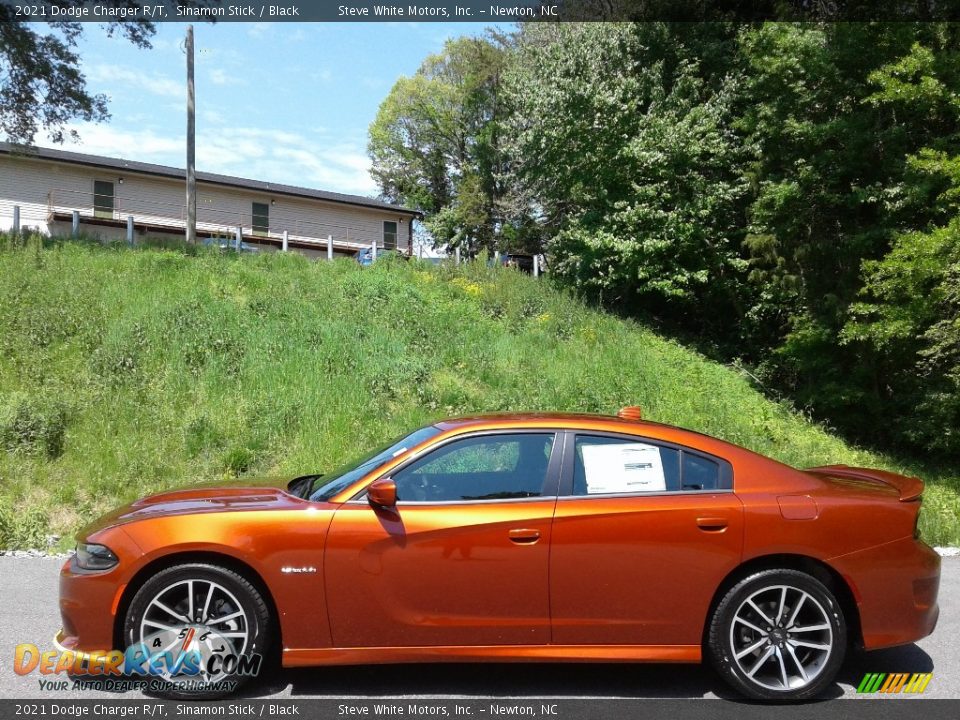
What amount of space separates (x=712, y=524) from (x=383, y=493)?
178 cm

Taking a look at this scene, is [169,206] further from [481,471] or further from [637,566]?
[637,566]

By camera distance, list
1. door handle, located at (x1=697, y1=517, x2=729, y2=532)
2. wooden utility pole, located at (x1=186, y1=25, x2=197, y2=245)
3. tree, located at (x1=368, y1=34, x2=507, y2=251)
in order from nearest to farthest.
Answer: door handle, located at (x1=697, y1=517, x2=729, y2=532), wooden utility pole, located at (x1=186, y1=25, x2=197, y2=245), tree, located at (x1=368, y1=34, x2=507, y2=251)

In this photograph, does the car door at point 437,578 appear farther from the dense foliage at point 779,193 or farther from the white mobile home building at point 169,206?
the white mobile home building at point 169,206

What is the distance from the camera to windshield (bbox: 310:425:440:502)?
4.33 m

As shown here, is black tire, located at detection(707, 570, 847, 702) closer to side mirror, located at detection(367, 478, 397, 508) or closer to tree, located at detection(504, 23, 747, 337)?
side mirror, located at detection(367, 478, 397, 508)

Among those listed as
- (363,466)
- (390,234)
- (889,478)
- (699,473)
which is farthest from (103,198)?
(889,478)

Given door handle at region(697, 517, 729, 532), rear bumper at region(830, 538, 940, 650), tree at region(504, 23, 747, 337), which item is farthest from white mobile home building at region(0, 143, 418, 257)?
rear bumper at region(830, 538, 940, 650)

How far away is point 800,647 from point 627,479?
4.16 feet

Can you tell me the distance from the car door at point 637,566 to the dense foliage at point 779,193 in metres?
10.7

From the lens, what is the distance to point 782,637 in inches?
160

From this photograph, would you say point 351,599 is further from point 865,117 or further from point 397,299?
point 865,117

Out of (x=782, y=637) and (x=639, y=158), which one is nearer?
(x=782, y=637)

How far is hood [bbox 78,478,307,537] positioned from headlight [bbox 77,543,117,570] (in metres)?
0.13

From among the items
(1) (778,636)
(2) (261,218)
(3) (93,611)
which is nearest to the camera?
(3) (93,611)
